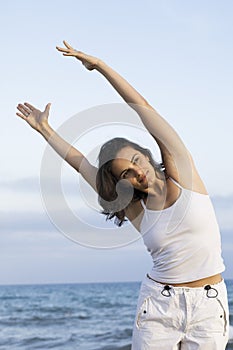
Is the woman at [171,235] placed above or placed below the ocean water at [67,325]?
above

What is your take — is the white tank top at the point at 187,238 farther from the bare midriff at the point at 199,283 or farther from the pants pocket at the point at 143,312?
the pants pocket at the point at 143,312

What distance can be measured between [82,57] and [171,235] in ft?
3.39

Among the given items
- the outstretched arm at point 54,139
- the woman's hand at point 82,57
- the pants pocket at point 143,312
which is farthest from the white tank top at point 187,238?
the woman's hand at point 82,57

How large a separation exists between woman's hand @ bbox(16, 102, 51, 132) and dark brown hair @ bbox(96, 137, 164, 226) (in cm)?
50

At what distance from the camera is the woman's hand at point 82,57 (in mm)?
3916

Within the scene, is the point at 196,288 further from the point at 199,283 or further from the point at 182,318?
the point at 182,318

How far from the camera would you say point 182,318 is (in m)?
3.87

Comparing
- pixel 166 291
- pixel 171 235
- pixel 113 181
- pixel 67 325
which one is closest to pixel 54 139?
pixel 113 181

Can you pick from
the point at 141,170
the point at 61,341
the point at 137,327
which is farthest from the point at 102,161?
the point at 61,341

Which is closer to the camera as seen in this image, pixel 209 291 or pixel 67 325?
pixel 209 291

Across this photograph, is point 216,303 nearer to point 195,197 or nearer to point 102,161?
point 195,197

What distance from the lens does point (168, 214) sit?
3.91 m

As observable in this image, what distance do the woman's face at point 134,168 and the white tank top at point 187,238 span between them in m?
0.16

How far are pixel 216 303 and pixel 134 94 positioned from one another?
115 cm
